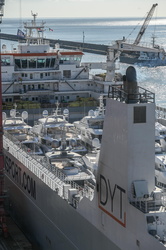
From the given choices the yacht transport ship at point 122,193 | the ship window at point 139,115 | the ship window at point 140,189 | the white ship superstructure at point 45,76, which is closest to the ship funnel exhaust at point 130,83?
the yacht transport ship at point 122,193

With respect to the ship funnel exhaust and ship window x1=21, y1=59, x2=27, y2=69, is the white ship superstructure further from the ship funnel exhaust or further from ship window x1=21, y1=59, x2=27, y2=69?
the ship funnel exhaust

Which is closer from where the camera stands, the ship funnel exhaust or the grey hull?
the ship funnel exhaust

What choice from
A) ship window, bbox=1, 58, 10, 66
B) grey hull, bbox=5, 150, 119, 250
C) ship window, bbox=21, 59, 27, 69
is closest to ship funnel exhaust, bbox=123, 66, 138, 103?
grey hull, bbox=5, 150, 119, 250

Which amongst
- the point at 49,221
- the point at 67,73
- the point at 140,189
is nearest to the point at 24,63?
the point at 67,73

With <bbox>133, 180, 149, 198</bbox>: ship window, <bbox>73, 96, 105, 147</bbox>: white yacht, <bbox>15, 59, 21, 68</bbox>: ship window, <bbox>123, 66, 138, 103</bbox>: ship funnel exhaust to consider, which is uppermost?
<bbox>123, 66, 138, 103</bbox>: ship funnel exhaust

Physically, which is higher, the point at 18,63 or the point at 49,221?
the point at 18,63

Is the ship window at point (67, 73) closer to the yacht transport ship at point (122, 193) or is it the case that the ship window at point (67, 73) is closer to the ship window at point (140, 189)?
the yacht transport ship at point (122, 193)

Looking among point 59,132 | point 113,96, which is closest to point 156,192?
point 113,96

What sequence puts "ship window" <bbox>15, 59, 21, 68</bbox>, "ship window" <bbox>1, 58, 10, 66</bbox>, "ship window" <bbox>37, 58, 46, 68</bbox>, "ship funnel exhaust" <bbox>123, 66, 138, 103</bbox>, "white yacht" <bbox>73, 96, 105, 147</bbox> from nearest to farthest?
"ship funnel exhaust" <bbox>123, 66, 138, 103</bbox>
"white yacht" <bbox>73, 96, 105, 147</bbox>
"ship window" <bbox>1, 58, 10, 66</bbox>
"ship window" <bbox>15, 59, 21, 68</bbox>
"ship window" <bbox>37, 58, 46, 68</bbox>

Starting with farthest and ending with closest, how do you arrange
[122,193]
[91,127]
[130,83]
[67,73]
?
[67,73] < [91,127] < [130,83] < [122,193]

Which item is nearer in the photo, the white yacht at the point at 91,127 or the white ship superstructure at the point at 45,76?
the white yacht at the point at 91,127

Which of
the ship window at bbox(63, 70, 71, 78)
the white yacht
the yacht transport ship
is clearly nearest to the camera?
the yacht transport ship

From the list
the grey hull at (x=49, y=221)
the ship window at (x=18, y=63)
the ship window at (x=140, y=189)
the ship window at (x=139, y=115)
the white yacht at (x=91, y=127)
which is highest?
the ship window at (x=139, y=115)

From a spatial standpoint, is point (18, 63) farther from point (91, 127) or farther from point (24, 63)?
point (91, 127)
